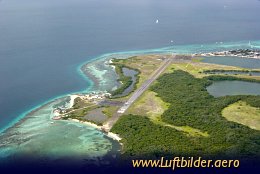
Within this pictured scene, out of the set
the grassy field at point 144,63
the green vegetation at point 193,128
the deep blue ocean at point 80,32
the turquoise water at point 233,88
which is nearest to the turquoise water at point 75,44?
the deep blue ocean at point 80,32

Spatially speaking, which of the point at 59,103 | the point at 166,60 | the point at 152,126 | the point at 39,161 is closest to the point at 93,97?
the point at 59,103

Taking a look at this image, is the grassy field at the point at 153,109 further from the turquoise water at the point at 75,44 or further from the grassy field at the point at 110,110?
the turquoise water at the point at 75,44

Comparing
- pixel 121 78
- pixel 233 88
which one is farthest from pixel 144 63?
pixel 233 88

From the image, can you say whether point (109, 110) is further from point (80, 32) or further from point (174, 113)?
point (80, 32)

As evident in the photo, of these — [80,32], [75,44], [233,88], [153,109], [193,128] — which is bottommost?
[193,128]

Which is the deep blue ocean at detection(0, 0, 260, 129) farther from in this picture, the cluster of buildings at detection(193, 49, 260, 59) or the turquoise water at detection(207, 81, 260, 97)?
the turquoise water at detection(207, 81, 260, 97)

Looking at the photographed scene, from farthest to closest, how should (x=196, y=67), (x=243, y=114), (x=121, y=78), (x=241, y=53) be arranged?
(x=241, y=53) < (x=196, y=67) < (x=121, y=78) < (x=243, y=114)
